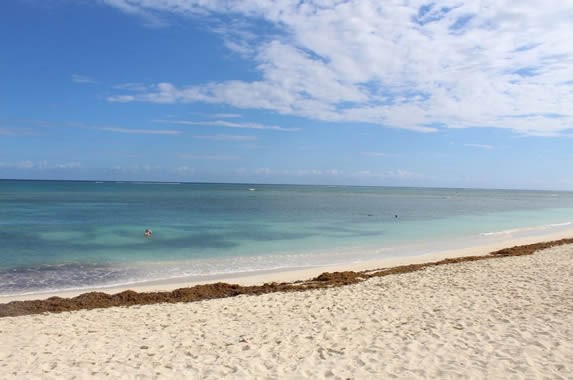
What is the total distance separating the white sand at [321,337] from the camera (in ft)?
21.6

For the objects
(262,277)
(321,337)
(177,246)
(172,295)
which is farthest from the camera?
(177,246)

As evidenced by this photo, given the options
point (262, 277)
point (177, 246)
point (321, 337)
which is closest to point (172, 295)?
point (262, 277)

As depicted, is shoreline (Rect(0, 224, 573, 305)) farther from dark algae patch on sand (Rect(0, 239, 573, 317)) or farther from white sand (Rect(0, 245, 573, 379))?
white sand (Rect(0, 245, 573, 379))

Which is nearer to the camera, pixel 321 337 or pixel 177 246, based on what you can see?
pixel 321 337

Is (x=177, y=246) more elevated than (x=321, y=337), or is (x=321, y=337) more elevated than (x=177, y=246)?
(x=321, y=337)

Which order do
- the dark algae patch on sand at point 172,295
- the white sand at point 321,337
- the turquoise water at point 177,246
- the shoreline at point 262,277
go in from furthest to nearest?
the turquoise water at point 177,246
the shoreline at point 262,277
the dark algae patch on sand at point 172,295
the white sand at point 321,337

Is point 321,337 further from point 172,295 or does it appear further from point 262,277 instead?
point 262,277

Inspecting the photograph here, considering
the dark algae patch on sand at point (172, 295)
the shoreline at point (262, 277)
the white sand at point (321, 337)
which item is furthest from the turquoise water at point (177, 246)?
the white sand at point (321, 337)

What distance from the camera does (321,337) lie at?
8.10 meters

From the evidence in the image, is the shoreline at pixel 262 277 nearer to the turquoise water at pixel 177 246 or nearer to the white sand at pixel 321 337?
the turquoise water at pixel 177 246

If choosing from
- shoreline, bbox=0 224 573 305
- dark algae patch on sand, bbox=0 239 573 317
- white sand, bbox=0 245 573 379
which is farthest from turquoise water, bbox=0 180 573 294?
white sand, bbox=0 245 573 379

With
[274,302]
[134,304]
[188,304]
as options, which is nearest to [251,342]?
[274,302]

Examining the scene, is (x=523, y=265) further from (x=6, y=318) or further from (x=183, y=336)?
(x=6, y=318)

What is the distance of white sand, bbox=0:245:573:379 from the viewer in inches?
259
